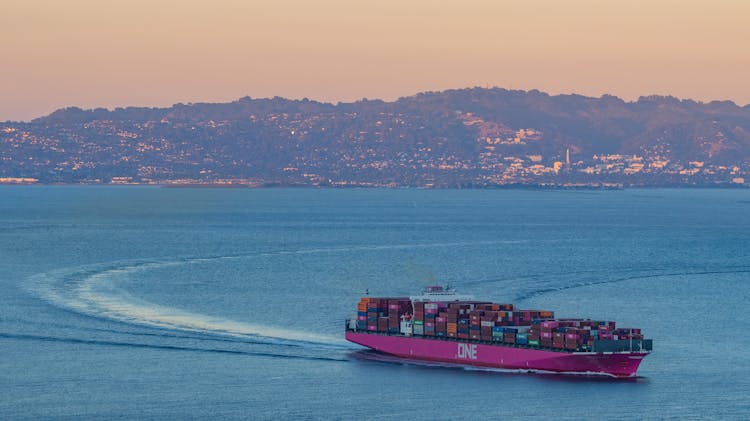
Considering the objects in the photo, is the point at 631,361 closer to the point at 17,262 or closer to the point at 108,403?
the point at 108,403

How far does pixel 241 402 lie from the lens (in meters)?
58.4

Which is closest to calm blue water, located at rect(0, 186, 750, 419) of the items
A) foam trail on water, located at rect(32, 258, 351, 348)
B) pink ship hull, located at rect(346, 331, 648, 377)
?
foam trail on water, located at rect(32, 258, 351, 348)

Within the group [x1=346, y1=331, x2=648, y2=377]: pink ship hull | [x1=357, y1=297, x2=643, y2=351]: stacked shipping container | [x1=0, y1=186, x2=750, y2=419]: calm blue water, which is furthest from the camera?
[x1=357, y1=297, x2=643, y2=351]: stacked shipping container

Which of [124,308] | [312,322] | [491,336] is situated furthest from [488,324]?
[124,308]

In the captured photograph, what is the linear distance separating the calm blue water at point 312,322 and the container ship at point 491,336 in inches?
47.7

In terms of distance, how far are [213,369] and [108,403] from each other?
27.6 ft

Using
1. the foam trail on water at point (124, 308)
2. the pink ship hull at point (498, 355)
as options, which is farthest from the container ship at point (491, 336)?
the foam trail on water at point (124, 308)

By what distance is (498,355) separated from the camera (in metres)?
66.8

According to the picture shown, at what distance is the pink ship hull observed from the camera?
210 feet

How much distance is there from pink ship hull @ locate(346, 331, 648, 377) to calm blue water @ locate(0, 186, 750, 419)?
916mm

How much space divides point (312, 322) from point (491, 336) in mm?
15272

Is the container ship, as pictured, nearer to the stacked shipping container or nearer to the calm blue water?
the stacked shipping container

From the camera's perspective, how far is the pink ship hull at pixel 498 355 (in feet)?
210

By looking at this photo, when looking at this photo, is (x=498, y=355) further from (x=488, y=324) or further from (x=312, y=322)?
(x=312, y=322)
